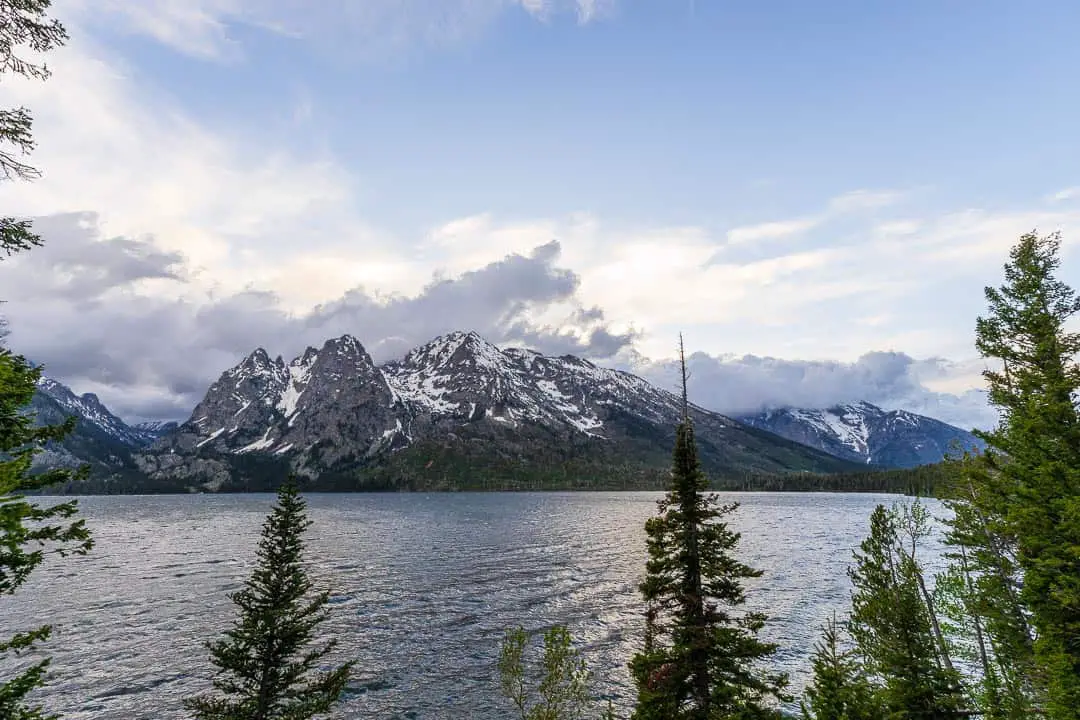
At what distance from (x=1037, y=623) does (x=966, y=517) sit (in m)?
9.71

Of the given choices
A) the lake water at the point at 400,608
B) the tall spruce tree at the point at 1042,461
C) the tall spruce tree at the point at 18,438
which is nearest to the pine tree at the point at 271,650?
the tall spruce tree at the point at 18,438

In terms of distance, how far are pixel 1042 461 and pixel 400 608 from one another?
7080 centimetres

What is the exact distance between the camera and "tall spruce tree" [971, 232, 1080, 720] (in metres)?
22.1

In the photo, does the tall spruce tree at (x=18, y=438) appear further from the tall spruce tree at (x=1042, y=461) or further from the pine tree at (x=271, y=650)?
the tall spruce tree at (x=1042, y=461)

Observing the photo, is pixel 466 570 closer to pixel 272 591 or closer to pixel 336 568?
pixel 336 568

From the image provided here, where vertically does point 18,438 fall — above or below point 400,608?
above

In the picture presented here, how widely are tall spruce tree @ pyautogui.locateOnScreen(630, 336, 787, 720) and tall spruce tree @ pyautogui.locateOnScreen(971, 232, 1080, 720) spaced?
458 inches

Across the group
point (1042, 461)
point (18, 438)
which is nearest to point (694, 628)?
point (1042, 461)

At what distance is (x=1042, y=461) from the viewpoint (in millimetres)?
24156

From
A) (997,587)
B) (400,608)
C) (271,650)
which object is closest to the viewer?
(271,650)

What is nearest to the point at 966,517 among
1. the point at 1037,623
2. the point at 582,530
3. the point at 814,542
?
the point at 1037,623

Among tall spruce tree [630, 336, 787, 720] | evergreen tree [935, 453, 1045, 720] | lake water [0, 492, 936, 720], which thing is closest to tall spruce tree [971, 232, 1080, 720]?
evergreen tree [935, 453, 1045, 720]

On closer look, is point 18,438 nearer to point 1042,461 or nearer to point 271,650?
point 271,650

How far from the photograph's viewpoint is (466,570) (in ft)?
322
